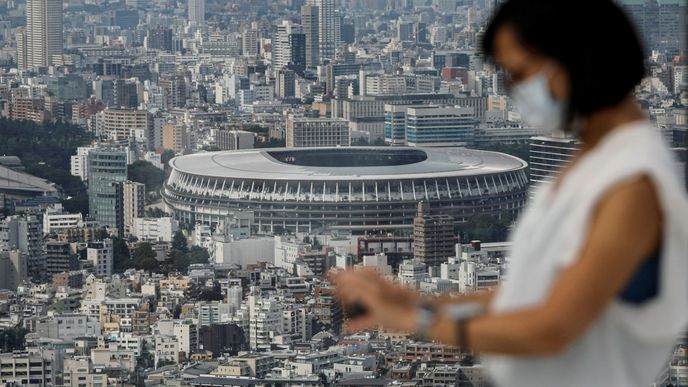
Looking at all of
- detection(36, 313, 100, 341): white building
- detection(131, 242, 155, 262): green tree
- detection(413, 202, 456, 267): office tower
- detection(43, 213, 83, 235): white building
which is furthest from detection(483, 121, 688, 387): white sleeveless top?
detection(43, 213, 83, 235): white building

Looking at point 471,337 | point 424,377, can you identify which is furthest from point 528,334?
point 424,377

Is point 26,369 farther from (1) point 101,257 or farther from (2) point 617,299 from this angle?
(2) point 617,299

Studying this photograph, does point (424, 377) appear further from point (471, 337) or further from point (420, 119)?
point (420, 119)

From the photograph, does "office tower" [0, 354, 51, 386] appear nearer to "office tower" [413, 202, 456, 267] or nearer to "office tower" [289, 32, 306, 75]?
"office tower" [413, 202, 456, 267]

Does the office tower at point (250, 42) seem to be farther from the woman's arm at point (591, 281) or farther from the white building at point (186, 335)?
the woman's arm at point (591, 281)

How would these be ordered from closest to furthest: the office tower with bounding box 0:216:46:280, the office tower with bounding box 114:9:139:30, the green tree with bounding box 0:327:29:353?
1. the green tree with bounding box 0:327:29:353
2. the office tower with bounding box 0:216:46:280
3. the office tower with bounding box 114:9:139:30

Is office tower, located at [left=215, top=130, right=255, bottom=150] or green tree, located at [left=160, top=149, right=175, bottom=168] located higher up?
office tower, located at [left=215, top=130, right=255, bottom=150]
